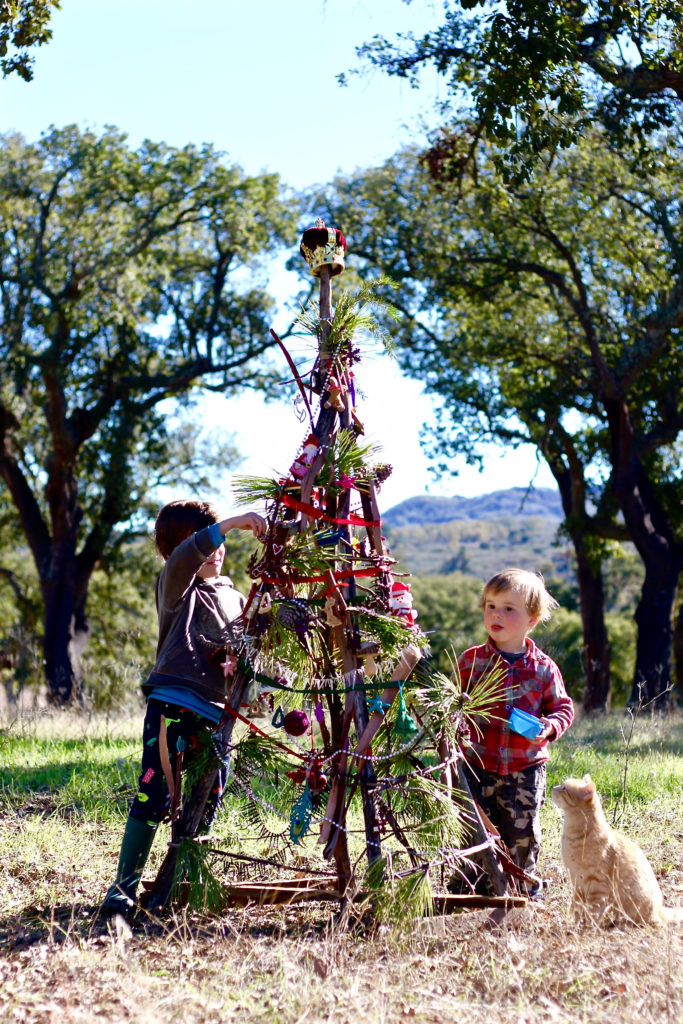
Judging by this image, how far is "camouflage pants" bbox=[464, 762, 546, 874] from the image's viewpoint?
12.5ft

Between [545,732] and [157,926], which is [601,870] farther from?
[157,926]

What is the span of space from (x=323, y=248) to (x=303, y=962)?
9.03ft

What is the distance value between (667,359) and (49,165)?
34.8 ft

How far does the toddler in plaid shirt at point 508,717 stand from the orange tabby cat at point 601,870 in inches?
10.7

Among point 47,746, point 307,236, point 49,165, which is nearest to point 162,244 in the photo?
point 49,165

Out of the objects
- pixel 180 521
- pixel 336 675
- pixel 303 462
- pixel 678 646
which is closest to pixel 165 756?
pixel 336 675

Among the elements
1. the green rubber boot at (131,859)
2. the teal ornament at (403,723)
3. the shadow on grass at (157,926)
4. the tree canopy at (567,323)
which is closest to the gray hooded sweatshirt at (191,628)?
the green rubber boot at (131,859)

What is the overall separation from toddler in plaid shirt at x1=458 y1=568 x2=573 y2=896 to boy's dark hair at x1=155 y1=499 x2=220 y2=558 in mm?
1281

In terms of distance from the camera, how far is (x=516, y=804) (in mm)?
3803

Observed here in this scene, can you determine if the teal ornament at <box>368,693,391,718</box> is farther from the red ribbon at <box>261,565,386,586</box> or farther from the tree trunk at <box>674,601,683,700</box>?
the tree trunk at <box>674,601,683,700</box>

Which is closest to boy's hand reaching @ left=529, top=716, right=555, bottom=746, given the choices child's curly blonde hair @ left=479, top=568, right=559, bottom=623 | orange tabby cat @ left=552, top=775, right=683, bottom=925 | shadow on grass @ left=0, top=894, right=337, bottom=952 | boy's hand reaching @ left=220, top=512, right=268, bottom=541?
orange tabby cat @ left=552, top=775, right=683, bottom=925

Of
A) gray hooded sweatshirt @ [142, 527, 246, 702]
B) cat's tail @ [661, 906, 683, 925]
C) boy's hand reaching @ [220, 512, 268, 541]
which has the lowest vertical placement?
cat's tail @ [661, 906, 683, 925]

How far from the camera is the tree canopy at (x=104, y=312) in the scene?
586 inches

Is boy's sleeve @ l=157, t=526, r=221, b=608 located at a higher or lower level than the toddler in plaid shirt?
higher
